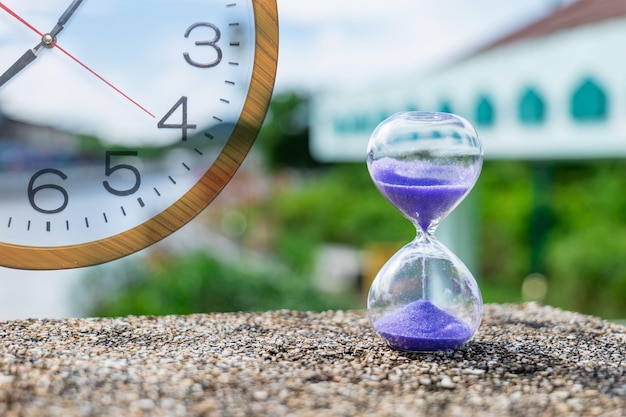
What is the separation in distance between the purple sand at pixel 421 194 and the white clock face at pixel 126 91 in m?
0.55

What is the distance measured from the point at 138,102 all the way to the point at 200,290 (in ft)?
17.6

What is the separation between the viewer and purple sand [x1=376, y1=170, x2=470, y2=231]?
2.12m

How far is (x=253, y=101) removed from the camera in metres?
2.48

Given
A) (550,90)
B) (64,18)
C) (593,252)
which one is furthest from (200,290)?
(64,18)

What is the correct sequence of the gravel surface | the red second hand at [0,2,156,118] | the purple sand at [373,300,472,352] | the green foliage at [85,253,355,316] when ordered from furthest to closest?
the green foliage at [85,253,355,316]
the red second hand at [0,2,156,118]
the purple sand at [373,300,472,352]
the gravel surface

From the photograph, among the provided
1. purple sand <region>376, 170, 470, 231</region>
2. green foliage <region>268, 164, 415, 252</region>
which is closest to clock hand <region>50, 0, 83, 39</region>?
purple sand <region>376, 170, 470, 231</region>

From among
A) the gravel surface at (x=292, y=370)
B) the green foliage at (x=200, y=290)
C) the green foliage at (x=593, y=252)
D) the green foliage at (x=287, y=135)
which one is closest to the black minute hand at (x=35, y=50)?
the gravel surface at (x=292, y=370)

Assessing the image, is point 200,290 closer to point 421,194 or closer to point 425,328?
point 425,328

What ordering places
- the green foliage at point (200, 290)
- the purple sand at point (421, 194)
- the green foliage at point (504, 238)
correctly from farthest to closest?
the green foliage at point (504, 238) → the green foliage at point (200, 290) → the purple sand at point (421, 194)

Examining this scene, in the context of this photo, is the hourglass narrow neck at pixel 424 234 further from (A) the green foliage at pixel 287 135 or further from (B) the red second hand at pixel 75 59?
(A) the green foliage at pixel 287 135

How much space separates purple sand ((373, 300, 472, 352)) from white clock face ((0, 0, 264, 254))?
0.72m

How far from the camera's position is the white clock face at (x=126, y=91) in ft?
7.98

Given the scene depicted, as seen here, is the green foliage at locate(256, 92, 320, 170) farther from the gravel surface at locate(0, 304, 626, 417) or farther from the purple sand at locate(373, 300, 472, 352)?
the purple sand at locate(373, 300, 472, 352)

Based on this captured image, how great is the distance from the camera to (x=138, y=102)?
8.14 ft
